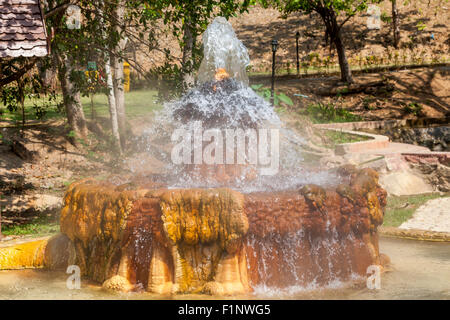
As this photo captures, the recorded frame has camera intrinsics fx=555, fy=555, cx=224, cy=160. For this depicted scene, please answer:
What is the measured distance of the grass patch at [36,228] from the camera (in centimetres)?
1044

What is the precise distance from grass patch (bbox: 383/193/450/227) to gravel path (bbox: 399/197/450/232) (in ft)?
0.47

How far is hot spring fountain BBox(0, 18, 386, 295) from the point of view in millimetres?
6719

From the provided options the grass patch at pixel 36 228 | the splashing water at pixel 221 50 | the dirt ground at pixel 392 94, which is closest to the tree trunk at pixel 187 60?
the splashing water at pixel 221 50

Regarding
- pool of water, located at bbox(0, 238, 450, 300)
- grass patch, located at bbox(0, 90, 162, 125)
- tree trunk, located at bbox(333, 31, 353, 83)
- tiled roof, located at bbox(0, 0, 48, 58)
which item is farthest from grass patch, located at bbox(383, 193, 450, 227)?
tree trunk, located at bbox(333, 31, 353, 83)

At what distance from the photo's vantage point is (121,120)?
17.2 meters

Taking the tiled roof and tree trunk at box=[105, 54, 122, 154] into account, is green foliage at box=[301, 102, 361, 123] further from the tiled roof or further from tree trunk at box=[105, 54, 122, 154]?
the tiled roof

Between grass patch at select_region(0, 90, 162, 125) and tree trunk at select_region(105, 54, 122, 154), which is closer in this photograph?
tree trunk at select_region(105, 54, 122, 154)

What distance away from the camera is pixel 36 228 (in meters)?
10.9

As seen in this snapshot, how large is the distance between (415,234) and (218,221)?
4.73 metres

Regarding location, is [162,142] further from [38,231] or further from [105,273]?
[105,273]

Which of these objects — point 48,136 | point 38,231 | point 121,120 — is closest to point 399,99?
point 121,120

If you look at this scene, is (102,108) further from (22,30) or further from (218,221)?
(218,221)

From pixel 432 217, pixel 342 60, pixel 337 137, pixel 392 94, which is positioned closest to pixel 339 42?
pixel 342 60

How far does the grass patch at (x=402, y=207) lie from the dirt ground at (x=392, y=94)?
1024 cm
